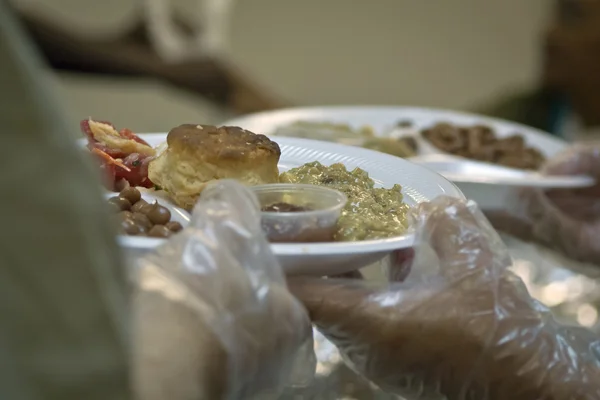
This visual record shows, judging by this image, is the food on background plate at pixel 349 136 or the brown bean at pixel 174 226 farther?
the food on background plate at pixel 349 136

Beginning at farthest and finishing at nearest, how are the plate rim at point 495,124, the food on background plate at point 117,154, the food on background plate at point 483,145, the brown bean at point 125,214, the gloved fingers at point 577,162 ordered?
1. the food on background plate at point 483,145
2. the gloved fingers at point 577,162
3. the plate rim at point 495,124
4. the food on background plate at point 117,154
5. the brown bean at point 125,214

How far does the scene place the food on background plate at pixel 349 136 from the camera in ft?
3.59

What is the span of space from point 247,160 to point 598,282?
71 cm

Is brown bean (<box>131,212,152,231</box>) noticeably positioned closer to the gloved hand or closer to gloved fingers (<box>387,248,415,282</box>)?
gloved fingers (<box>387,248,415,282</box>)

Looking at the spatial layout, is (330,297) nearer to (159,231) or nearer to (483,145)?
(159,231)

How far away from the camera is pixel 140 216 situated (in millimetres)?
619

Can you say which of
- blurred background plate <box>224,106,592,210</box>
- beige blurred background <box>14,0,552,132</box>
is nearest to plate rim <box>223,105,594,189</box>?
blurred background plate <box>224,106,592,210</box>

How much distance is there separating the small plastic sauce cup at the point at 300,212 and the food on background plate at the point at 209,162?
4 cm

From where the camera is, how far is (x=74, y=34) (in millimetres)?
2338

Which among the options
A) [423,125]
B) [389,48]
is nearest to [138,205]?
[423,125]

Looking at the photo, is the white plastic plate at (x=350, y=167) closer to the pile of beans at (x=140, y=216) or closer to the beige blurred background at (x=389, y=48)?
the pile of beans at (x=140, y=216)

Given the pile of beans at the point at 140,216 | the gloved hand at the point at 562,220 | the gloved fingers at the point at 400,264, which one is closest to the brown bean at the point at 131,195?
the pile of beans at the point at 140,216

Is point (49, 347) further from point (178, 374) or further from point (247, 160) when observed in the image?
point (247, 160)

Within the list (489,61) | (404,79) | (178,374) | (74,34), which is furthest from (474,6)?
(178,374)
